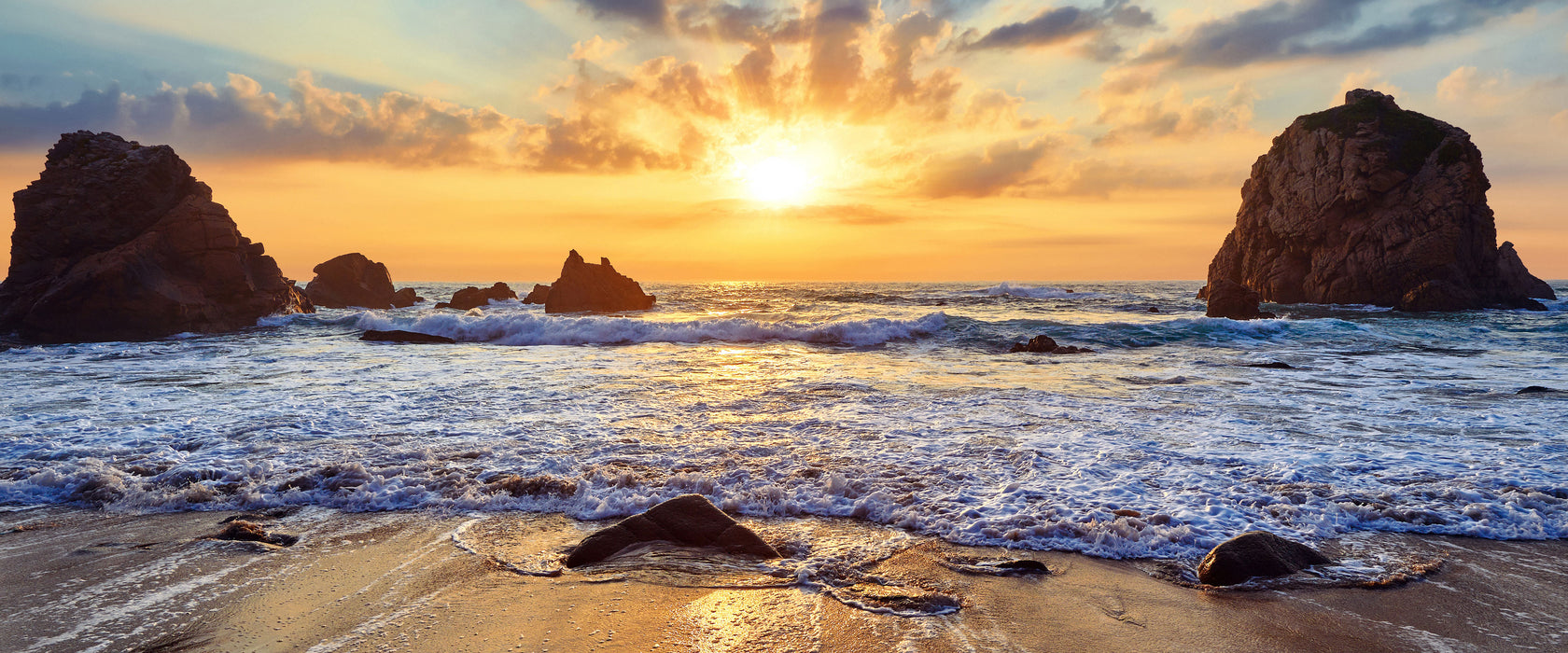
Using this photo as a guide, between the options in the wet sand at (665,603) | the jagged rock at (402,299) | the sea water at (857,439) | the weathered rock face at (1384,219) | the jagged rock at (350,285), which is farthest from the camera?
the jagged rock at (402,299)

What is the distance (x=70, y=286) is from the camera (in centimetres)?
2581

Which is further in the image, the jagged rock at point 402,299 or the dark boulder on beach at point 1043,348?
the jagged rock at point 402,299

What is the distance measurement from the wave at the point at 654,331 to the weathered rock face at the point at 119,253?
7604 mm

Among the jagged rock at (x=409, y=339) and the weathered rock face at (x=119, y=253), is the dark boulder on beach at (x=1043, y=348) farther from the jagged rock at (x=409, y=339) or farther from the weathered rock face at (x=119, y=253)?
the weathered rock face at (x=119, y=253)

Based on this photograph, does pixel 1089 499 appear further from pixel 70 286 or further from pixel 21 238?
pixel 21 238

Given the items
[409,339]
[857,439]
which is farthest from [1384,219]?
[409,339]

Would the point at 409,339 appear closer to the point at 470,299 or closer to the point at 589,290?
the point at 589,290

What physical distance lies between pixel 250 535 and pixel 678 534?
369 centimetres

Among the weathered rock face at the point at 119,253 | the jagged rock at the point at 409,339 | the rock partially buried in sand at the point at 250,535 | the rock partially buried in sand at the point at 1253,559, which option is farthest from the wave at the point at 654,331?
the rock partially buried in sand at the point at 1253,559

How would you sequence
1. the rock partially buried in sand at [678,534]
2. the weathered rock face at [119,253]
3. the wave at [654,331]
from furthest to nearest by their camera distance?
the wave at [654,331] < the weathered rock face at [119,253] < the rock partially buried in sand at [678,534]

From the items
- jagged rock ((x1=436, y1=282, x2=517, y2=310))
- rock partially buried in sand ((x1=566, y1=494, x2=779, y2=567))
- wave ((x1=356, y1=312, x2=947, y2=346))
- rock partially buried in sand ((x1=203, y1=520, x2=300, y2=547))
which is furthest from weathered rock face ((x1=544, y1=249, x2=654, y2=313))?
rock partially buried in sand ((x1=566, y1=494, x2=779, y2=567))

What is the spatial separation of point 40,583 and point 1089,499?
8.58 m

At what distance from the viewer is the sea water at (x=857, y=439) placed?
257 inches

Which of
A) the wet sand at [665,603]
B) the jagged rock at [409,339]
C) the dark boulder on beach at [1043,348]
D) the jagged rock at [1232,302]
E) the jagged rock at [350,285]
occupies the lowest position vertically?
the wet sand at [665,603]
